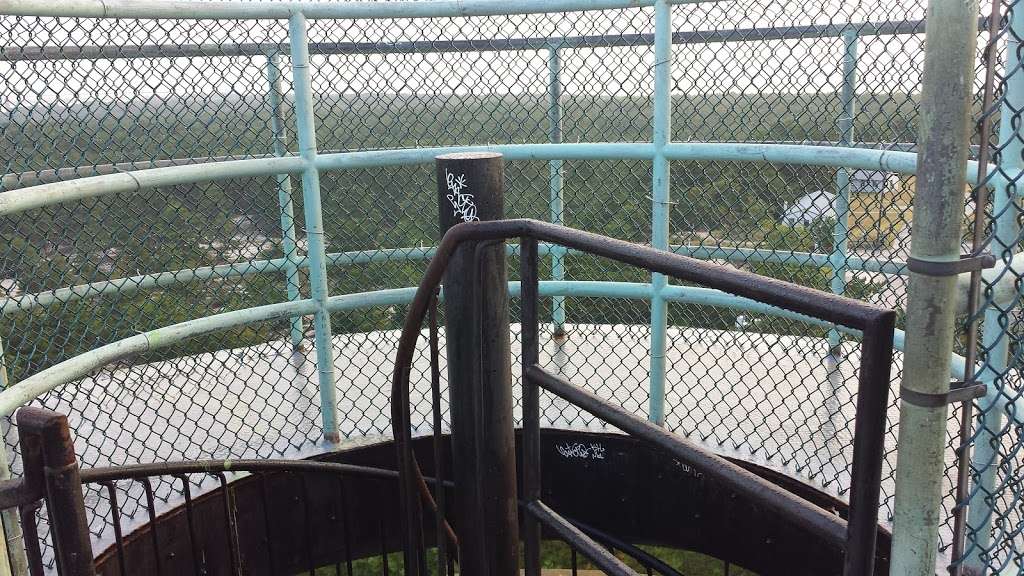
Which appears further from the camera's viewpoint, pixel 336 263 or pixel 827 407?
pixel 336 263

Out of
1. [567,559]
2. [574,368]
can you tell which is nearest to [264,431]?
[574,368]

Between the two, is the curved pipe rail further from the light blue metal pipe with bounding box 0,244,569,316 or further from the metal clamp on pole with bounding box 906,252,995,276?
the metal clamp on pole with bounding box 906,252,995,276

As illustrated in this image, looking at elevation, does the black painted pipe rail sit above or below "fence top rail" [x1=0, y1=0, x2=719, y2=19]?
below

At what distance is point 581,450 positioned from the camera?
167 inches

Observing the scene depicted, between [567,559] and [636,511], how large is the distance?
10.5 ft

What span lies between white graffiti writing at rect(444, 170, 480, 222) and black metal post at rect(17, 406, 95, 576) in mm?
1159

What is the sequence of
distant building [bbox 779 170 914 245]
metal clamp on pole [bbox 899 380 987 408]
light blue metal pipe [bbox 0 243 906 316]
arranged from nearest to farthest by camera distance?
metal clamp on pole [bbox 899 380 987 408] → light blue metal pipe [bbox 0 243 906 316] → distant building [bbox 779 170 914 245]

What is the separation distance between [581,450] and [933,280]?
3068 mm

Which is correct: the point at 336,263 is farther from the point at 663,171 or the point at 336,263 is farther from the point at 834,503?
the point at 834,503

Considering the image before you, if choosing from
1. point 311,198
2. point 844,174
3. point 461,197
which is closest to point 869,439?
point 461,197

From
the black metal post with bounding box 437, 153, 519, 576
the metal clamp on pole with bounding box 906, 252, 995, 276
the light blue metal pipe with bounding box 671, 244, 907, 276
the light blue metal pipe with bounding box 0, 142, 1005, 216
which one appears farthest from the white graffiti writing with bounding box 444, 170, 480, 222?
the light blue metal pipe with bounding box 671, 244, 907, 276

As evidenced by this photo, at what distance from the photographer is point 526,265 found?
1993 millimetres

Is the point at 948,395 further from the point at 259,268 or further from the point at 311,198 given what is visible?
the point at 259,268

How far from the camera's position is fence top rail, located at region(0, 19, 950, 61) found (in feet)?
13.1
